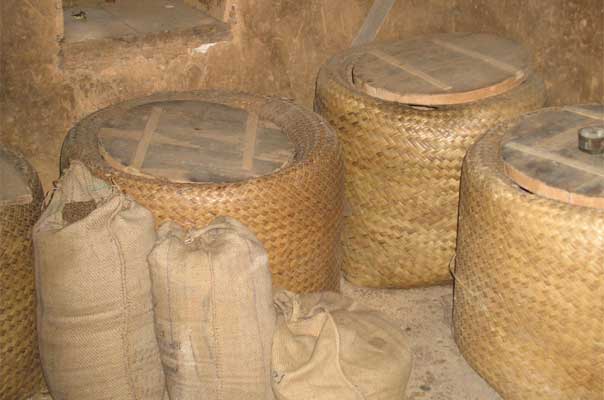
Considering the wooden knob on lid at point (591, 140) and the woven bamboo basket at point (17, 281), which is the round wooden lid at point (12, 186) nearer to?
the woven bamboo basket at point (17, 281)

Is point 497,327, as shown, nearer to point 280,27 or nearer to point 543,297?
point 543,297

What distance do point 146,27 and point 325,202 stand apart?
1104 millimetres

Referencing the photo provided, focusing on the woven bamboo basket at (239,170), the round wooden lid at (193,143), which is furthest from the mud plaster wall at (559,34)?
the round wooden lid at (193,143)

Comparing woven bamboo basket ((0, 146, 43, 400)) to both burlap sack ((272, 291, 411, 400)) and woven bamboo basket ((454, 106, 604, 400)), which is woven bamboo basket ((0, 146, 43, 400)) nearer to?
burlap sack ((272, 291, 411, 400))

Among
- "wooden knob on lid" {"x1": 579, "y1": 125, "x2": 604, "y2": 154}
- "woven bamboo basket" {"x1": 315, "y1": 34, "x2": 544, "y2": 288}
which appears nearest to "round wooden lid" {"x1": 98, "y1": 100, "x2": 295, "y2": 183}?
"woven bamboo basket" {"x1": 315, "y1": 34, "x2": 544, "y2": 288}

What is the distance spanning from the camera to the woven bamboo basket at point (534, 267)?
2312mm

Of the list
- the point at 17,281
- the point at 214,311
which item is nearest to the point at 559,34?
the point at 214,311

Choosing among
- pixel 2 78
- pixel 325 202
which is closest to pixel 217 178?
pixel 325 202

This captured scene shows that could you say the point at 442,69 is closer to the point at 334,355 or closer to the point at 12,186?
the point at 334,355

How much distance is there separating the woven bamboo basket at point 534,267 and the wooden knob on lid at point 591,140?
0.03 meters

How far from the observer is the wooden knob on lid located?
2.47m

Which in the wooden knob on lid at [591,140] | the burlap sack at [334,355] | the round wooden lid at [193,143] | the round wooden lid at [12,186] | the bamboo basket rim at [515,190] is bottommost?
the burlap sack at [334,355]

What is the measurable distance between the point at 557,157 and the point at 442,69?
80 cm

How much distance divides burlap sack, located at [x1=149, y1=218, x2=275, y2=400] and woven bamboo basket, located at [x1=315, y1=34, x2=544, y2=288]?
0.78m
